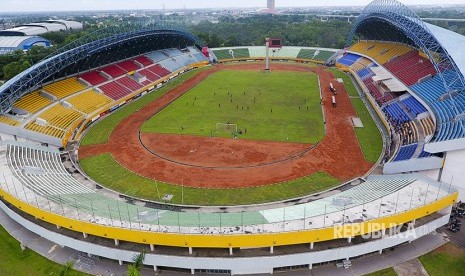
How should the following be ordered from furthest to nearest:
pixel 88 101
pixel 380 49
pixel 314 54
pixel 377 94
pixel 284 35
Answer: pixel 284 35
pixel 314 54
pixel 380 49
pixel 377 94
pixel 88 101

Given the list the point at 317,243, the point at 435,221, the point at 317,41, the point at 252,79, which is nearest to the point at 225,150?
the point at 317,243

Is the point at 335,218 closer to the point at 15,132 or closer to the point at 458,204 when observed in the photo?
the point at 458,204

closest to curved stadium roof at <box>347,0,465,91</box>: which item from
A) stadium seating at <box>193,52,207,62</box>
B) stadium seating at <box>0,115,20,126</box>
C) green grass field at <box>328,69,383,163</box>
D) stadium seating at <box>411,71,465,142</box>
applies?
stadium seating at <box>411,71,465,142</box>

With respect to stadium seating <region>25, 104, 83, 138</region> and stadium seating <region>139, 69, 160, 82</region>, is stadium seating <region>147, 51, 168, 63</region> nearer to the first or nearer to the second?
stadium seating <region>139, 69, 160, 82</region>

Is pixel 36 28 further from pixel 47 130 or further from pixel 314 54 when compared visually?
pixel 47 130

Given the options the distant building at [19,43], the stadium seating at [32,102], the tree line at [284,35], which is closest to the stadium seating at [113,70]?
the stadium seating at [32,102]

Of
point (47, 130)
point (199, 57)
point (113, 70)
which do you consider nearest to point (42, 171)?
point (47, 130)

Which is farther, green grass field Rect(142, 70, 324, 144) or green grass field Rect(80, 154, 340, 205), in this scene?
green grass field Rect(142, 70, 324, 144)

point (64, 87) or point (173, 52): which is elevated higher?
point (173, 52)
